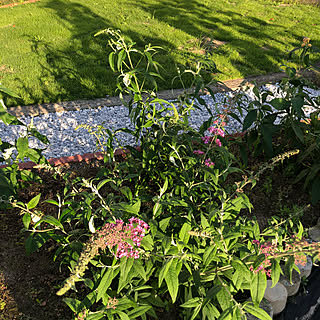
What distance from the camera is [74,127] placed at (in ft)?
13.5

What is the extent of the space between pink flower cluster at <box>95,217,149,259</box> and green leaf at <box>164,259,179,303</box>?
0.17m

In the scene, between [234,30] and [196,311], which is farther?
[234,30]

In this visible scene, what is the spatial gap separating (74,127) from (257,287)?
9.91 ft

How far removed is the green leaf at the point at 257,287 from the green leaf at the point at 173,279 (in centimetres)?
37

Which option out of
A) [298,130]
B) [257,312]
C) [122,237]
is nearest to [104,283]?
[122,237]

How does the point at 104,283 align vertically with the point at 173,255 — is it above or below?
below

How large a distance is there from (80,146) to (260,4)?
24.5 feet

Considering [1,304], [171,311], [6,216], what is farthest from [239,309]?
[6,216]

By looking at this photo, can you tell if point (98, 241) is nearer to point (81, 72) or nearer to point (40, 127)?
point (40, 127)

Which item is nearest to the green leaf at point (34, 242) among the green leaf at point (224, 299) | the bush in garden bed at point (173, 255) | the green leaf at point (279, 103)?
the bush in garden bed at point (173, 255)

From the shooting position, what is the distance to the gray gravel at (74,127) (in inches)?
149

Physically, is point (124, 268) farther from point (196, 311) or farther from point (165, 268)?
point (196, 311)

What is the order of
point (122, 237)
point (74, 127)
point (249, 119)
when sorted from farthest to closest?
point (74, 127) → point (249, 119) → point (122, 237)

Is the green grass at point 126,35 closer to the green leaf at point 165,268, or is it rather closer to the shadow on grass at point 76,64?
the shadow on grass at point 76,64
